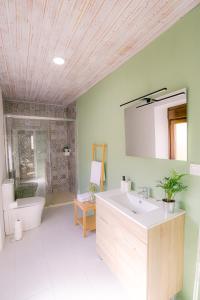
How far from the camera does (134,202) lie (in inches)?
72.1

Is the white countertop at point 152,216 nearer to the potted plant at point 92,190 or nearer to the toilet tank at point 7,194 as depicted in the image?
the potted plant at point 92,190

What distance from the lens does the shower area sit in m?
3.63

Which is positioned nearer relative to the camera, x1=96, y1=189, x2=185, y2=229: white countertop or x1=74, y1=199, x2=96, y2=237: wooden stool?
x1=96, y1=189, x2=185, y2=229: white countertop

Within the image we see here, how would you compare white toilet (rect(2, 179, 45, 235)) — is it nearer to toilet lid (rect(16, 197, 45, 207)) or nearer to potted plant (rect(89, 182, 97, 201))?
toilet lid (rect(16, 197, 45, 207))

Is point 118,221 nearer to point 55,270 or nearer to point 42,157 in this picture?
point 55,270

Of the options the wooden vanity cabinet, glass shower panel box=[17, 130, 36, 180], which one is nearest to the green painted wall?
the wooden vanity cabinet

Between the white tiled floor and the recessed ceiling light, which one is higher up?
the recessed ceiling light

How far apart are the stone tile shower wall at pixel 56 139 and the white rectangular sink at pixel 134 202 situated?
2.24 meters

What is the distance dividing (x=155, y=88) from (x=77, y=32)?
0.92 meters

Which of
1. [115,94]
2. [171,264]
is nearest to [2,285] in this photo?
[171,264]

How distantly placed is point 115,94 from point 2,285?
2583 millimetres

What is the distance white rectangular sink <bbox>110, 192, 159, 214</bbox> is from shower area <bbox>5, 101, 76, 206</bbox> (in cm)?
215

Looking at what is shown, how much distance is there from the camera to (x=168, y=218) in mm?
1294

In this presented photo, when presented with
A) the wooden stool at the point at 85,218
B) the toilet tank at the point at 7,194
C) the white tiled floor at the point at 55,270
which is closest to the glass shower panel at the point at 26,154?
the toilet tank at the point at 7,194
